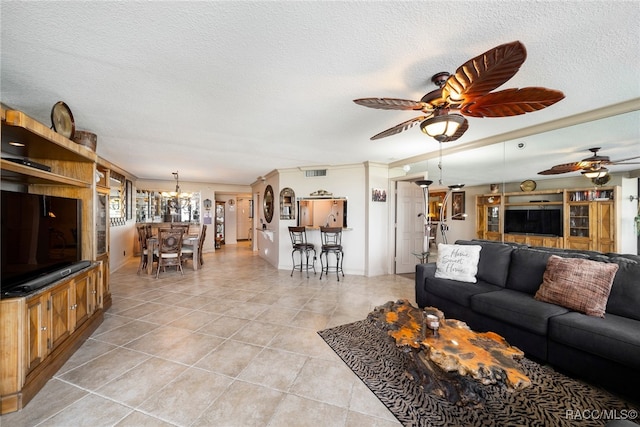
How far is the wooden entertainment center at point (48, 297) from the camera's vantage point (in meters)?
1.65

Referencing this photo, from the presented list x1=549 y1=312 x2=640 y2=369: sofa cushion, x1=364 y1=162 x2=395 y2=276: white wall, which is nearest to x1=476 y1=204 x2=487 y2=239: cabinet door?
x1=549 y1=312 x2=640 y2=369: sofa cushion

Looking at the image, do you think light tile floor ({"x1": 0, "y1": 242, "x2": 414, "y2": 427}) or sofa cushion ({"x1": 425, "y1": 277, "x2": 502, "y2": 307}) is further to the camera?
sofa cushion ({"x1": 425, "y1": 277, "x2": 502, "y2": 307})

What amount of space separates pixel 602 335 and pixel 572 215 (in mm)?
1552

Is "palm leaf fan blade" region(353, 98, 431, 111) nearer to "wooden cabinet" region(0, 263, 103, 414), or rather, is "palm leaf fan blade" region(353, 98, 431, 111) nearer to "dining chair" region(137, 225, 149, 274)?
"wooden cabinet" region(0, 263, 103, 414)

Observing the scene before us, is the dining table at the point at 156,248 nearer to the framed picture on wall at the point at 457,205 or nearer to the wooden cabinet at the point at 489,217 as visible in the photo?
the framed picture on wall at the point at 457,205

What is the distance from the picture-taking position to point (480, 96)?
161 centimetres

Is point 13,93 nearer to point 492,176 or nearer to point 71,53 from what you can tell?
point 71,53

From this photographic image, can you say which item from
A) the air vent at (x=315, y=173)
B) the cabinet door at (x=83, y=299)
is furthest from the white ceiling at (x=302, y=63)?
the air vent at (x=315, y=173)

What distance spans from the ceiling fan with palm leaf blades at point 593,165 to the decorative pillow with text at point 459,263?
128cm

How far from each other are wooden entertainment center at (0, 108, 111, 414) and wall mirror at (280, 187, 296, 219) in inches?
131

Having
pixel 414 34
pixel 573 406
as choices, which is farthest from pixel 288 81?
pixel 573 406

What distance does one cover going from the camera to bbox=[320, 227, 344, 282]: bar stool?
5.16 metres

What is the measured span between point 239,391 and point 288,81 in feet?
8.10

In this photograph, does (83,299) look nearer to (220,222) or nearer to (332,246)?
(332,246)
